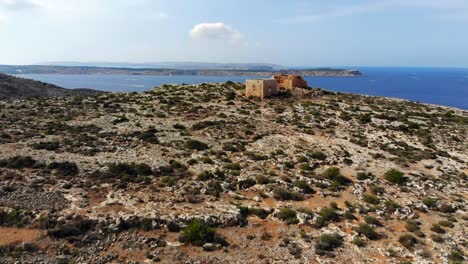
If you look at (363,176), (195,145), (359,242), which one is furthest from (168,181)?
(363,176)

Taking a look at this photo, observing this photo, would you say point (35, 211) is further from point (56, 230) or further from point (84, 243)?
point (84, 243)

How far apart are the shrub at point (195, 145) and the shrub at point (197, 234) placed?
45.8 feet

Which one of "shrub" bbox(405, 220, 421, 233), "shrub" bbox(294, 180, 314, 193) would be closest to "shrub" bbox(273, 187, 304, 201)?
"shrub" bbox(294, 180, 314, 193)

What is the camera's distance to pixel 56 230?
18.7 metres

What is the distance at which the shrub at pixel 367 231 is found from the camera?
68.6 feet

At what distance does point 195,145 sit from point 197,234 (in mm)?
14929

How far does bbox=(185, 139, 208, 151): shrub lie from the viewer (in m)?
33.7

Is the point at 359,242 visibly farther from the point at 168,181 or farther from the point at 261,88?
the point at 261,88

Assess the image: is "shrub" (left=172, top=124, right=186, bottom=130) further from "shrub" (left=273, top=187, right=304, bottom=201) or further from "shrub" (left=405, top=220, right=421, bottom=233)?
"shrub" (left=405, top=220, right=421, bottom=233)

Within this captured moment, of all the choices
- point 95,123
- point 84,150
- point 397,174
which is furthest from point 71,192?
point 397,174

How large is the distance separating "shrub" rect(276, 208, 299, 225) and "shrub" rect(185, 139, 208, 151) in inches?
502

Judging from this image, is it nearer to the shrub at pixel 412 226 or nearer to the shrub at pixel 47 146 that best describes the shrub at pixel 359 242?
the shrub at pixel 412 226

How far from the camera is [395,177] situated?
2858 cm

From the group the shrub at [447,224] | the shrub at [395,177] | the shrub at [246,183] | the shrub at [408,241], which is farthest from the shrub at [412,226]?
the shrub at [246,183]
